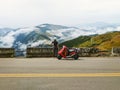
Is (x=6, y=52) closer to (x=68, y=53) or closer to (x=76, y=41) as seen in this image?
(x=68, y=53)

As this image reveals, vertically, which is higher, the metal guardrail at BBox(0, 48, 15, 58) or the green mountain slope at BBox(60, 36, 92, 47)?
the green mountain slope at BBox(60, 36, 92, 47)

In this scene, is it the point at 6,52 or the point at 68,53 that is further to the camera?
the point at 6,52

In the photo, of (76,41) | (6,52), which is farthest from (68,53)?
(76,41)

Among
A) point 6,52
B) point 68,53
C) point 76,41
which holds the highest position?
point 76,41

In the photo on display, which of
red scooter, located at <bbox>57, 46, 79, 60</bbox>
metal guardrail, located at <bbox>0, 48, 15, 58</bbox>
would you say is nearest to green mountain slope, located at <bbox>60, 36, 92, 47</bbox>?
metal guardrail, located at <bbox>0, 48, 15, 58</bbox>

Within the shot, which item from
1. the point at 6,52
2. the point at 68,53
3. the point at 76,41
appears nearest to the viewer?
the point at 68,53

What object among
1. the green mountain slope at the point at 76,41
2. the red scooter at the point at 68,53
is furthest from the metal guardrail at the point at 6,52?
the green mountain slope at the point at 76,41

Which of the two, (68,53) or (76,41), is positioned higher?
(76,41)

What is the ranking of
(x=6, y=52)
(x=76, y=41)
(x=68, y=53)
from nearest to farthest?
(x=68, y=53) < (x=6, y=52) < (x=76, y=41)

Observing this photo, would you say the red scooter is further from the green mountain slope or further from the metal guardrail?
the green mountain slope

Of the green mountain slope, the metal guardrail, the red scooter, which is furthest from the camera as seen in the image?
the green mountain slope

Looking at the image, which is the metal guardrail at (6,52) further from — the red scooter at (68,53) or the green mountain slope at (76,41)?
the green mountain slope at (76,41)
